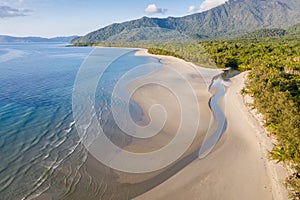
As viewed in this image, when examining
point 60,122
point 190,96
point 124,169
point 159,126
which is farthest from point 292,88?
point 60,122

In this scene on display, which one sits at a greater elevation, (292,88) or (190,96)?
(292,88)

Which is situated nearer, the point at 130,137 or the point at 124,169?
the point at 124,169

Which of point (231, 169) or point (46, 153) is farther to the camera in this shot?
point (46, 153)

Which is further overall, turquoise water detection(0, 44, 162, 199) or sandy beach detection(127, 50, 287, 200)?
turquoise water detection(0, 44, 162, 199)

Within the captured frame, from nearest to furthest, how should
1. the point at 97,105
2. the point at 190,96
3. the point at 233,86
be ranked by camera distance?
the point at 97,105 → the point at 190,96 → the point at 233,86

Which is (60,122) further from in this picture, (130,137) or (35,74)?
(35,74)

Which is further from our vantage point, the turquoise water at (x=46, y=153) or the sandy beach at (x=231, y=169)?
the turquoise water at (x=46, y=153)

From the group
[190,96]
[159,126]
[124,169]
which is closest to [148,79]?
[190,96]

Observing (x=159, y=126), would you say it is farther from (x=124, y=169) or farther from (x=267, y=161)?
(x=267, y=161)

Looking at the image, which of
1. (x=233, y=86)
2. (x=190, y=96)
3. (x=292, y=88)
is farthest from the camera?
(x=233, y=86)
